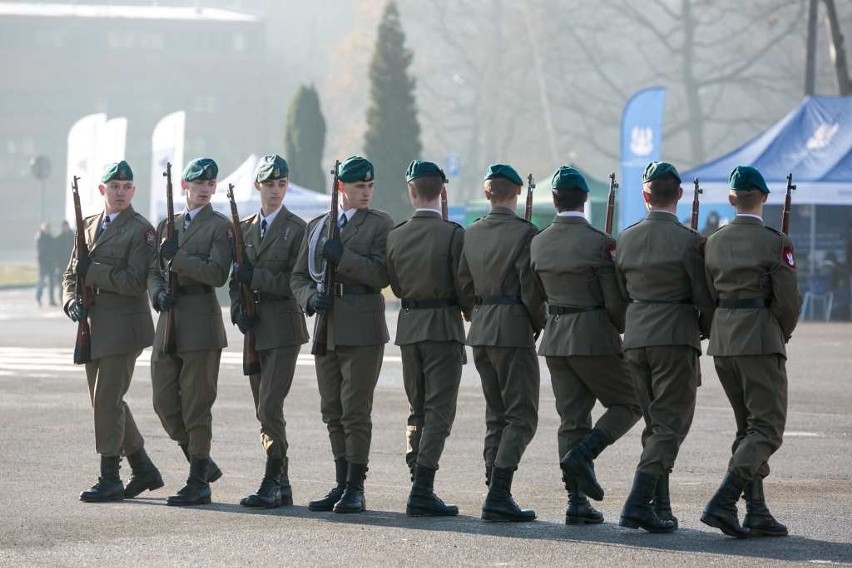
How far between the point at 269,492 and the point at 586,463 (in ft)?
6.11

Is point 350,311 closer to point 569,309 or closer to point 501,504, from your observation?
point 569,309

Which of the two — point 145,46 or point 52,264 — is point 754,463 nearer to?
point 52,264

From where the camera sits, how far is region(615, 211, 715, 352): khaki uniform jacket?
8.51 m

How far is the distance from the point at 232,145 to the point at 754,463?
3124 inches

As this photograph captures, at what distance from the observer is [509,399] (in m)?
8.99

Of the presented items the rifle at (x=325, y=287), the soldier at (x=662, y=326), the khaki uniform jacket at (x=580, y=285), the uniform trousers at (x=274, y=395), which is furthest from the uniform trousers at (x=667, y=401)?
the uniform trousers at (x=274, y=395)

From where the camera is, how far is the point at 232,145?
283 ft

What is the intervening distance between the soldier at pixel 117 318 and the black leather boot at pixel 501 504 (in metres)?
2.21

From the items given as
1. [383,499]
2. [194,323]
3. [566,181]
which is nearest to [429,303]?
[566,181]

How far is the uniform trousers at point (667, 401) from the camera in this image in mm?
8430

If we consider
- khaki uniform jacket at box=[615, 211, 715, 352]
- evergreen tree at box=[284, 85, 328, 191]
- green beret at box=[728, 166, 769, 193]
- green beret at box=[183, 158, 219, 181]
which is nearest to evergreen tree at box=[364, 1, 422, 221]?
evergreen tree at box=[284, 85, 328, 191]

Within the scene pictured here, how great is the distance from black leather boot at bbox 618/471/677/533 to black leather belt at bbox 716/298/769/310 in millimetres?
916

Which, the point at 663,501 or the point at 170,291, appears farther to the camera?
the point at 170,291

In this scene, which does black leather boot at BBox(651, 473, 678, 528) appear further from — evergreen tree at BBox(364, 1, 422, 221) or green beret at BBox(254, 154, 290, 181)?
evergreen tree at BBox(364, 1, 422, 221)
